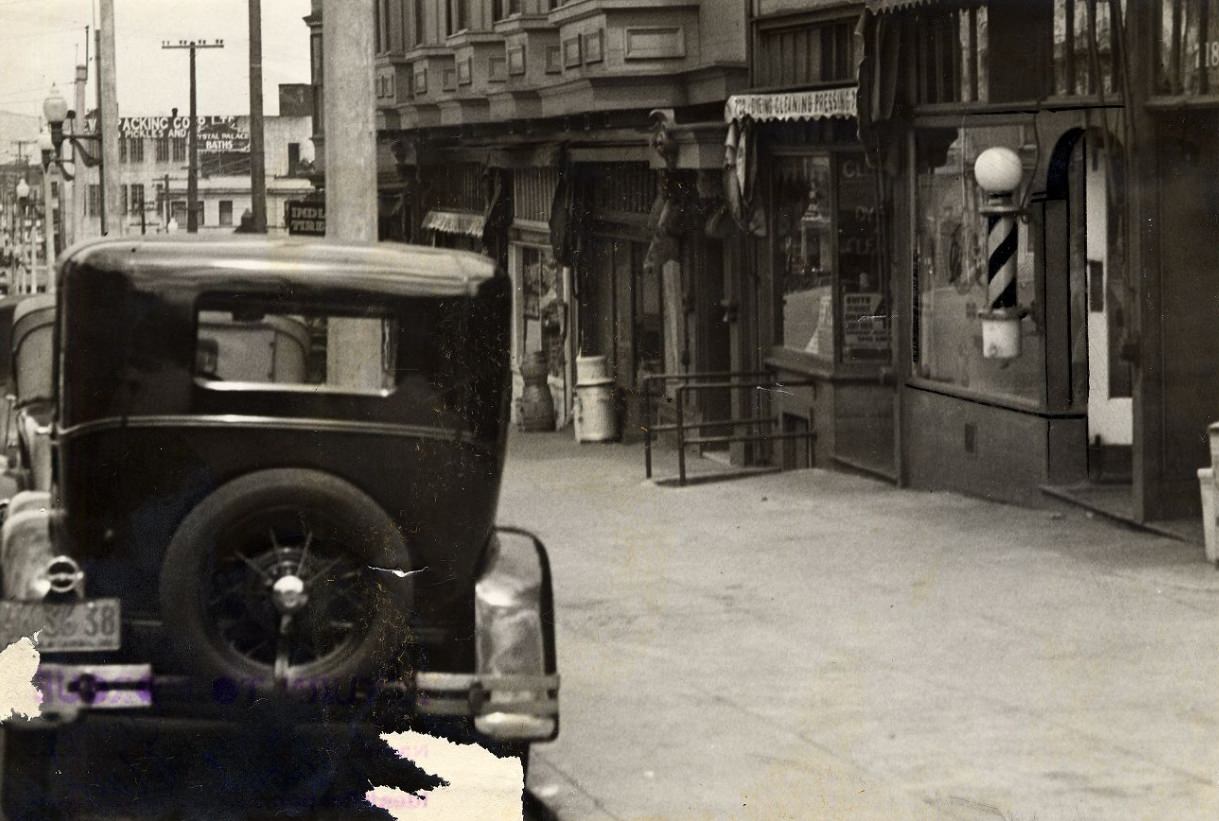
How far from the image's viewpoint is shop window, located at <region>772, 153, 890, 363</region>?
1966 centimetres

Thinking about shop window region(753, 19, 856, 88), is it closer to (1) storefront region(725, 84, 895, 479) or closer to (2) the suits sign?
(1) storefront region(725, 84, 895, 479)

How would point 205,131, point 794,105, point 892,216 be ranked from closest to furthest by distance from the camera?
point 892,216
point 794,105
point 205,131

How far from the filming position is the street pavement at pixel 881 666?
27.6 ft

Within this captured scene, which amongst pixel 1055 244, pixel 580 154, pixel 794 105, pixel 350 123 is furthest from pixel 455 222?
pixel 350 123

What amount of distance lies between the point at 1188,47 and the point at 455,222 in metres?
21.7

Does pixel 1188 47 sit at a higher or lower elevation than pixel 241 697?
higher

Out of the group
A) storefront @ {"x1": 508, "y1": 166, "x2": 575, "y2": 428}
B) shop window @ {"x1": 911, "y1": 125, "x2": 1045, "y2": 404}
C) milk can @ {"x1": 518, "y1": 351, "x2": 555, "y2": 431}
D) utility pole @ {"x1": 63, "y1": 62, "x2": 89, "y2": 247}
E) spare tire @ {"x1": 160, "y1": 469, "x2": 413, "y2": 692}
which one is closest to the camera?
spare tire @ {"x1": 160, "y1": 469, "x2": 413, "y2": 692}

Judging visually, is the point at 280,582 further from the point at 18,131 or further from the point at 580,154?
the point at 18,131

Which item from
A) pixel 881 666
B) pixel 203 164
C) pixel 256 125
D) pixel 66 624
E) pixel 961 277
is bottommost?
pixel 881 666

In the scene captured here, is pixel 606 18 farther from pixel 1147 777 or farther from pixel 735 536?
pixel 1147 777

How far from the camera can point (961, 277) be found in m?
17.7

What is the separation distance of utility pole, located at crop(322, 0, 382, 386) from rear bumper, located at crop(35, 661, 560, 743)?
4803 millimetres

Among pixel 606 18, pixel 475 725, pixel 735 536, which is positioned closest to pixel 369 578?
pixel 475 725

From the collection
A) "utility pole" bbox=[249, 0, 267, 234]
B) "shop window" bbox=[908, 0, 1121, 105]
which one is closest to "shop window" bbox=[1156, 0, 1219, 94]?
"shop window" bbox=[908, 0, 1121, 105]
